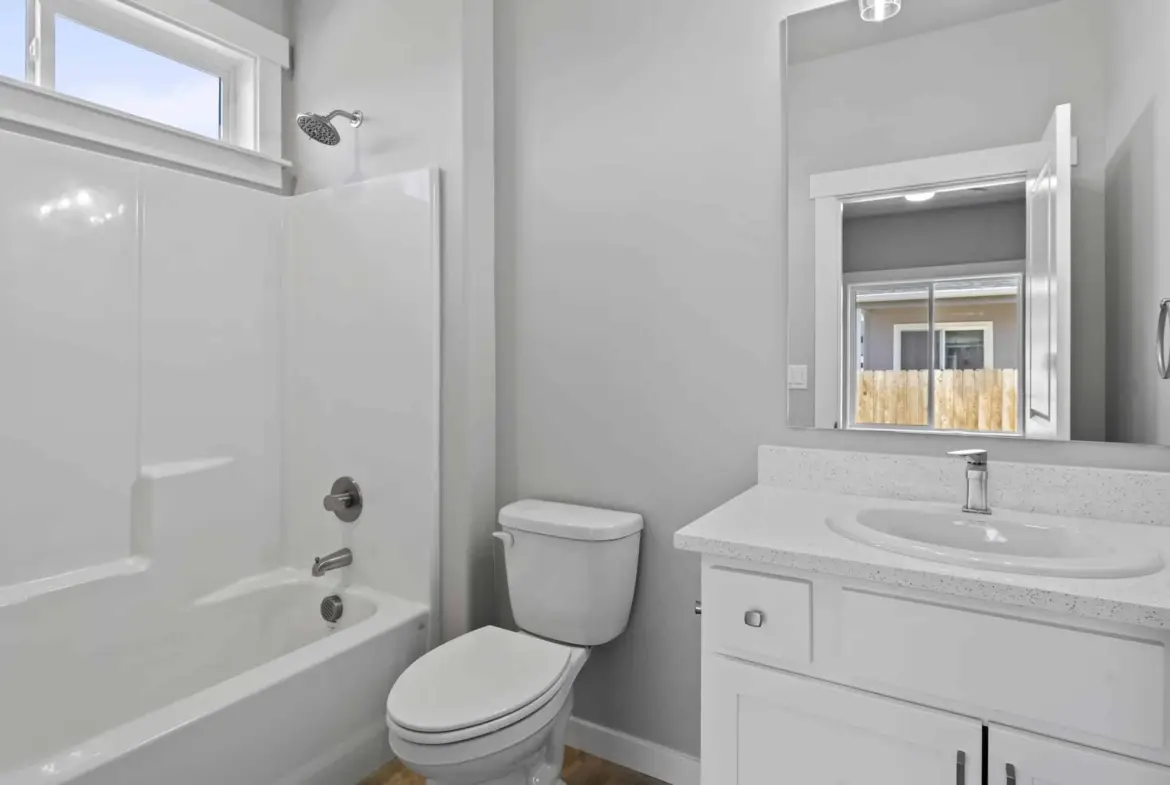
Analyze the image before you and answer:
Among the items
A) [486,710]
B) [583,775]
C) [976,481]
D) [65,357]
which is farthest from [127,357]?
[976,481]

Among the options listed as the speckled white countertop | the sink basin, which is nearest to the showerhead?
the speckled white countertop

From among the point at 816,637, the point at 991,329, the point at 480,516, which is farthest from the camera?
the point at 480,516

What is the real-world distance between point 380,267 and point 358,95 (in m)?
0.64

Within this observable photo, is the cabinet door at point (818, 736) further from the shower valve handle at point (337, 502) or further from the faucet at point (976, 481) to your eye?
the shower valve handle at point (337, 502)

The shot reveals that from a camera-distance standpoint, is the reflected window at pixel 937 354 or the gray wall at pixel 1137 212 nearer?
the gray wall at pixel 1137 212

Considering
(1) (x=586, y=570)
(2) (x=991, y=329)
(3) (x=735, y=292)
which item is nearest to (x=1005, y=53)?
(2) (x=991, y=329)

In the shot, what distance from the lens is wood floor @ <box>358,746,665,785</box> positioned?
184 centimetres

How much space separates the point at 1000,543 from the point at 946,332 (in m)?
0.46

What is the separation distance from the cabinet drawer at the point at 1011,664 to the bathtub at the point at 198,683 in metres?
1.28

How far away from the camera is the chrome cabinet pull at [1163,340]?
1.23 metres

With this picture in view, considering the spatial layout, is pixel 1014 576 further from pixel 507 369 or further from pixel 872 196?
pixel 507 369

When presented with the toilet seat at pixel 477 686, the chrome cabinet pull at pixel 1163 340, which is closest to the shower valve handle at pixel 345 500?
the toilet seat at pixel 477 686

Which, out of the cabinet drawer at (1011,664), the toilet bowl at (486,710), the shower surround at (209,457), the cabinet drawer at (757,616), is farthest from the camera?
the shower surround at (209,457)

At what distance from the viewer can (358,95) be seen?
222 centimetres
